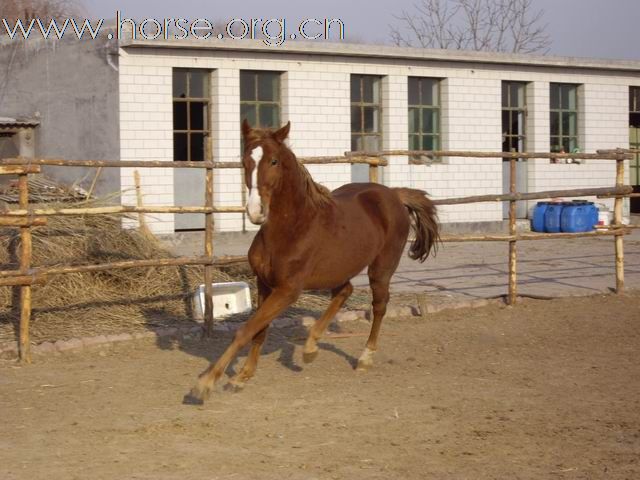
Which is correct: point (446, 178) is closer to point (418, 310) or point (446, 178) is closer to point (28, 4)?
point (418, 310)

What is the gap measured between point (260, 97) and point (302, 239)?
517 inches

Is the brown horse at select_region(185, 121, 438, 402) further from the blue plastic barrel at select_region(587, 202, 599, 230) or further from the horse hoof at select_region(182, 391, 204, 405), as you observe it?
the blue plastic barrel at select_region(587, 202, 599, 230)

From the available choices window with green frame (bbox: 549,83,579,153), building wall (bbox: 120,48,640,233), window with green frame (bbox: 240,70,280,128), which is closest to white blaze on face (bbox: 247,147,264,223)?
building wall (bbox: 120,48,640,233)

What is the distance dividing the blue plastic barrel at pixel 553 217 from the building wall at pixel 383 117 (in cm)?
121

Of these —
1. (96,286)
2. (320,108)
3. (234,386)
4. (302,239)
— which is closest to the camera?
(234,386)

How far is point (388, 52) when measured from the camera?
2039 cm

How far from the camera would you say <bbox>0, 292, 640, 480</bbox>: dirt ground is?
16.2 feet

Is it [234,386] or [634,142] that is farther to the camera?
[634,142]

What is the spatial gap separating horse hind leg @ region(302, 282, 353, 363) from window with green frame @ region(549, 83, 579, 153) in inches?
643

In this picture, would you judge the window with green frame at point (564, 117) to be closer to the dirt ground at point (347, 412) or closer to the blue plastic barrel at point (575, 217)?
the blue plastic barrel at point (575, 217)

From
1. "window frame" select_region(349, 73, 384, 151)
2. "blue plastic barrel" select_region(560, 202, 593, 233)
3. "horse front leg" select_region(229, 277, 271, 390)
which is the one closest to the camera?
"horse front leg" select_region(229, 277, 271, 390)

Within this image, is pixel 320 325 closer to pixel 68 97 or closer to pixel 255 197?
pixel 255 197

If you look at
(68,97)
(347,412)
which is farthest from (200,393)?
(68,97)

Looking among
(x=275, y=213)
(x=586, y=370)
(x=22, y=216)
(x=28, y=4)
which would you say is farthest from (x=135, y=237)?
(x=28, y=4)
